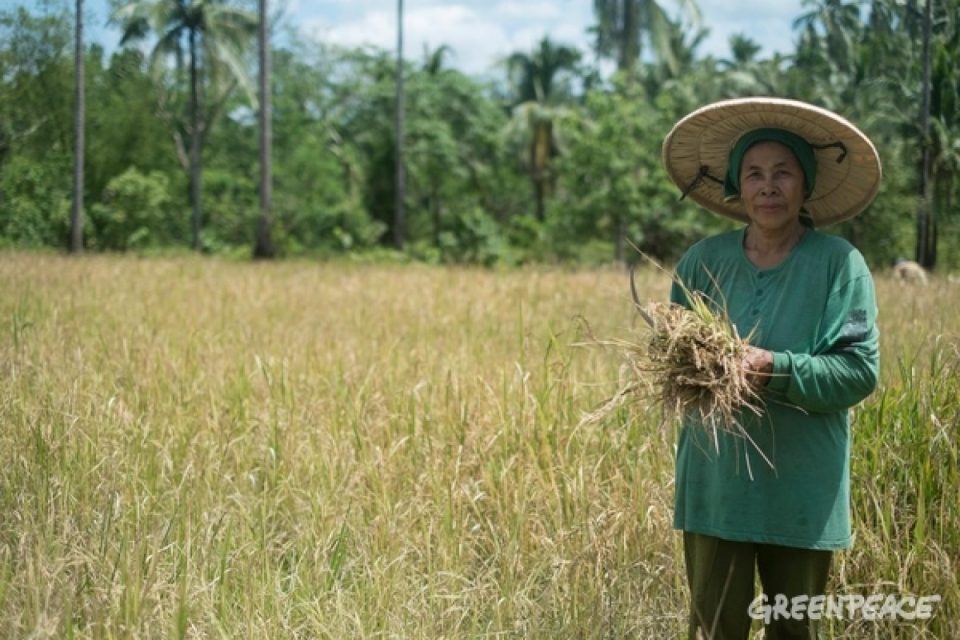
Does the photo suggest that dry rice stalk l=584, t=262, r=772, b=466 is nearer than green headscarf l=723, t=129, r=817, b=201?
Yes

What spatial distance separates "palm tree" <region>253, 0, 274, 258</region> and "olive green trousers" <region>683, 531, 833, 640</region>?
53.7 feet

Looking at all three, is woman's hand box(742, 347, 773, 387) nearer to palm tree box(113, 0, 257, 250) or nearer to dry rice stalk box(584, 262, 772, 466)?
dry rice stalk box(584, 262, 772, 466)

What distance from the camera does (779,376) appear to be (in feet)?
6.43

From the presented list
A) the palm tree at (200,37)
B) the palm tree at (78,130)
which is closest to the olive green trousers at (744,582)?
the palm tree at (78,130)

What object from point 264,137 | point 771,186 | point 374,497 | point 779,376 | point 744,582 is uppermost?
point 264,137

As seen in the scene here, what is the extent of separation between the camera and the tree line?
8836 mm

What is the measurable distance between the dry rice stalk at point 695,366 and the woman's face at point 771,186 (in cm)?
23

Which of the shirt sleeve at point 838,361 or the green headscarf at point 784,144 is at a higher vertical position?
the green headscarf at point 784,144

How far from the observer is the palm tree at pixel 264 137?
56.9ft

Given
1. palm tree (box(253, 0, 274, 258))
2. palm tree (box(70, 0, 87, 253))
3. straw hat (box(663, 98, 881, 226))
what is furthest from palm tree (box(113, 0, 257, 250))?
straw hat (box(663, 98, 881, 226))

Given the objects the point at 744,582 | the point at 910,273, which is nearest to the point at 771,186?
the point at 744,582

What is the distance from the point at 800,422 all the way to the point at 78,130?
12.3m

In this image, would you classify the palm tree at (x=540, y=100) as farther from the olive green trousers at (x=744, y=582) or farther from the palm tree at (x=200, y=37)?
the olive green trousers at (x=744, y=582)

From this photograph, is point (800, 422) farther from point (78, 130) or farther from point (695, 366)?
point (78, 130)
